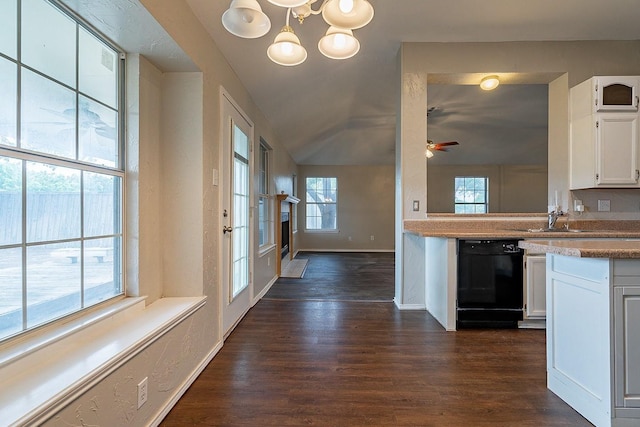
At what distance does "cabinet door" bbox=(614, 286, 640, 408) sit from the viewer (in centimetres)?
137

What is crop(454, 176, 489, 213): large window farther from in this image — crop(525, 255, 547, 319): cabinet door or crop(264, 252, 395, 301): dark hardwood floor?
crop(525, 255, 547, 319): cabinet door

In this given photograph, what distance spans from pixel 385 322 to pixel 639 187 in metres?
2.65

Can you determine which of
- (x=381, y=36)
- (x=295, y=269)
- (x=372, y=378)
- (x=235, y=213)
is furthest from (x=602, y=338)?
(x=295, y=269)

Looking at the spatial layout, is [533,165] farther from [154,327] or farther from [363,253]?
[154,327]

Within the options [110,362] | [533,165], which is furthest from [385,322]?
[533,165]

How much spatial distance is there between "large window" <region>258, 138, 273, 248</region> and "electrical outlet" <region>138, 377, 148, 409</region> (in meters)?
2.81

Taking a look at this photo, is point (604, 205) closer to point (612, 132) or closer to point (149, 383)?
point (612, 132)

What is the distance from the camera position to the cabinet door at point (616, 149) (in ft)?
9.15

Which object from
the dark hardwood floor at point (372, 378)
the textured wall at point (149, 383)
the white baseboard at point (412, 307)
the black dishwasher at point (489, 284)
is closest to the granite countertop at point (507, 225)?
the black dishwasher at point (489, 284)

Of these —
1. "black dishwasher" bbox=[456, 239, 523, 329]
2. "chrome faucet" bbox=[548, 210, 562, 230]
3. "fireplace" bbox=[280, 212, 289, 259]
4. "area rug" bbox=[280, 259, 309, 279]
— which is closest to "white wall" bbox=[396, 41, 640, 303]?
"chrome faucet" bbox=[548, 210, 562, 230]

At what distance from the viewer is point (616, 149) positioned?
2.80m

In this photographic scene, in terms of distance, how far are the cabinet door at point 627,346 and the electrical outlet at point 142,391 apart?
211cm

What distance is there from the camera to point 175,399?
64.3 inches

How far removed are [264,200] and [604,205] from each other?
388 cm
